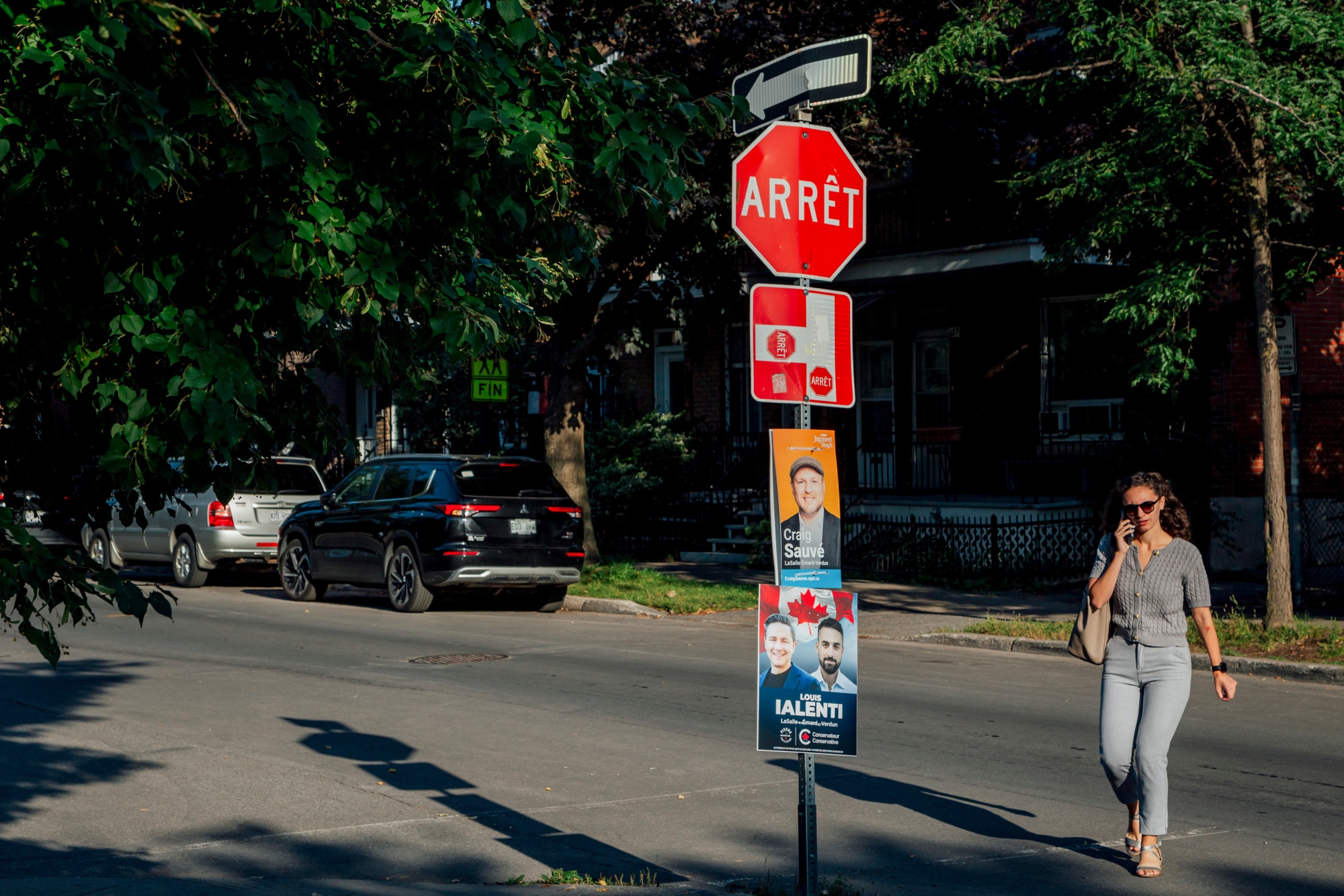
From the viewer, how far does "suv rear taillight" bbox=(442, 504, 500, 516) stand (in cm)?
1625

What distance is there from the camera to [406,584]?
1692 cm

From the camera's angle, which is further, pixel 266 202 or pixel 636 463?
pixel 636 463

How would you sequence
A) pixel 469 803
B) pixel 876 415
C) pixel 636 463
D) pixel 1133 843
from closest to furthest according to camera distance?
pixel 1133 843, pixel 469 803, pixel 636 463, pixel 876 415

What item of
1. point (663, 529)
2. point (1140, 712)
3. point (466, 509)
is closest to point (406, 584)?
point (466, 509)

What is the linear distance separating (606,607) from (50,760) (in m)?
9.19

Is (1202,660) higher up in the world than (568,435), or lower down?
lower down

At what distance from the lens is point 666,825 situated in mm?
7090

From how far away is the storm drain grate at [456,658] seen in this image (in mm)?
12719

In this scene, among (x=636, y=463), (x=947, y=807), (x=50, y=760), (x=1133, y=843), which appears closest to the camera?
(x=1133, y=843)

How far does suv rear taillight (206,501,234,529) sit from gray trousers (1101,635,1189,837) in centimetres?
1556

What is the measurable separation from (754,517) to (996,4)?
436 inches

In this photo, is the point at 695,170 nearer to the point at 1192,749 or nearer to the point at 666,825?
the point at 1192,749

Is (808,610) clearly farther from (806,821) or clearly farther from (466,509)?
(466,509)

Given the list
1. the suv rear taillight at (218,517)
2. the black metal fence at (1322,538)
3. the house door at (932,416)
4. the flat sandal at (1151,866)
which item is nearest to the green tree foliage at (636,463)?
the house door at (932,416)
